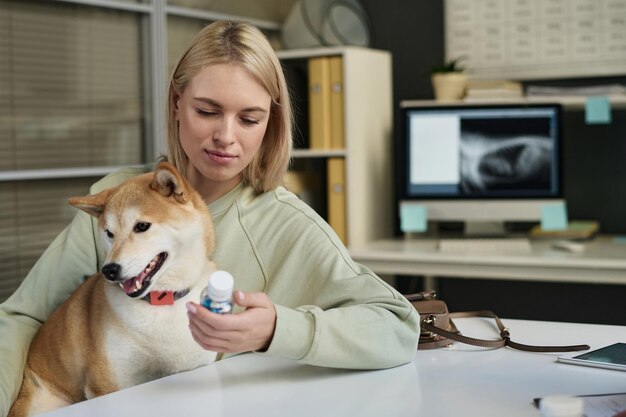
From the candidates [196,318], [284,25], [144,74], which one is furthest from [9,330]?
[284,25]

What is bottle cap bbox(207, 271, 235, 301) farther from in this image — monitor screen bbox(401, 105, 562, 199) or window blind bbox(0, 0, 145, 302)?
monitor screen bbox(401, 105, 562, 199)

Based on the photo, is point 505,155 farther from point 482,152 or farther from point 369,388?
point 369,388

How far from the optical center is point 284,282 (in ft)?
4.67

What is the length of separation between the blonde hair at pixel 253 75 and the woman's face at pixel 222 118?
2 cm

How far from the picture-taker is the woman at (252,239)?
128 cm

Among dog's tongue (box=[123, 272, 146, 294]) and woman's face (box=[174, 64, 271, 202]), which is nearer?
dog's tongue (box=[123, 272, 146, 294])

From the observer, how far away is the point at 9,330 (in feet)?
4.40

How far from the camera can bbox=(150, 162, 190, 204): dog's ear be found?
1.16 meters

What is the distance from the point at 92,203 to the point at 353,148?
2.22m

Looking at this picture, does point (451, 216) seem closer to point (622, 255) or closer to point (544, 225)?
point (544, 225)

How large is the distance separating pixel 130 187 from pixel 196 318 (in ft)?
0.75

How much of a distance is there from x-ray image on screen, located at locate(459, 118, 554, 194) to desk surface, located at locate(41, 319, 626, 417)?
192 centimetres

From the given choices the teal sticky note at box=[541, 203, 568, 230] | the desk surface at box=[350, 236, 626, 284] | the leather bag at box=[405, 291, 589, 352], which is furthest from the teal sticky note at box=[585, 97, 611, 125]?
the leather bag at box=[405, 291, 589, 352]

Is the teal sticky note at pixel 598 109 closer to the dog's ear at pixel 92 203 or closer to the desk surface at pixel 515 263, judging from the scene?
the desk surface at pixel 515 263
